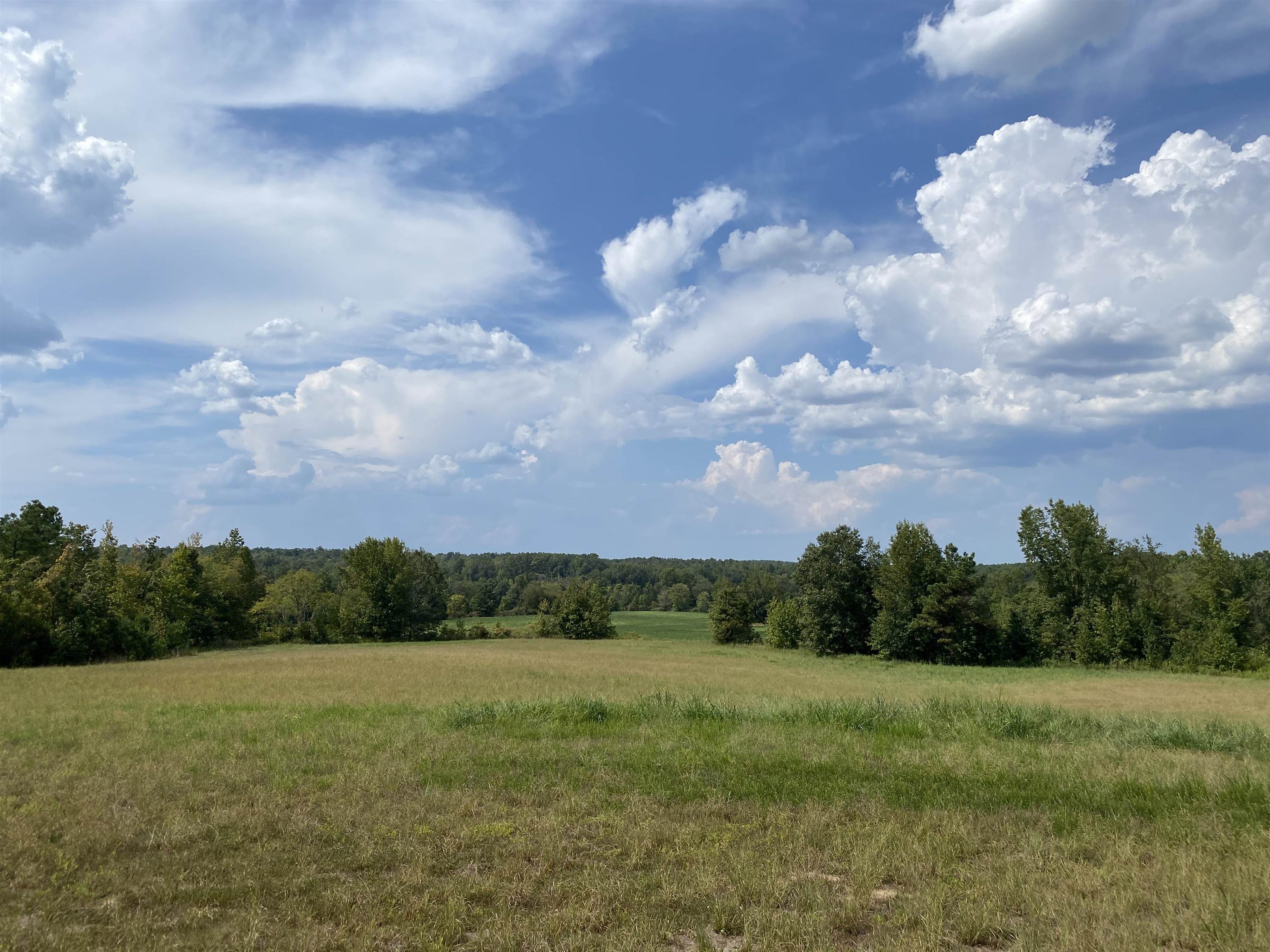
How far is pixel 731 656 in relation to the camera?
6216 cm

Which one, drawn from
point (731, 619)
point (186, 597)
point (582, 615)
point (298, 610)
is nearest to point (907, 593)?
point (731, 619)

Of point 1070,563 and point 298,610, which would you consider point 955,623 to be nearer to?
point 1070,563

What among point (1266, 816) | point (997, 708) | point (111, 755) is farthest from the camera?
point (997, 708)

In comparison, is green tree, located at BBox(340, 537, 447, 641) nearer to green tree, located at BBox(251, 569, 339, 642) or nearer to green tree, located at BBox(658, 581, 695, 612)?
green tree, located at BBox(251, 569, 339, 642)

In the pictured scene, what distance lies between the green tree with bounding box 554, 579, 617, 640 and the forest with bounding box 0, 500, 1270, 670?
0.58 ft

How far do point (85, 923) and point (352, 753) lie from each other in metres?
6.41

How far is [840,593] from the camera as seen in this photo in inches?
2566

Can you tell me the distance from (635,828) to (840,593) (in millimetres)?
60381

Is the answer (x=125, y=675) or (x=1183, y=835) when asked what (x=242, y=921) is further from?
(x=125, y=675)

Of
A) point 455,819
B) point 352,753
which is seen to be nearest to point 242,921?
point 455,819

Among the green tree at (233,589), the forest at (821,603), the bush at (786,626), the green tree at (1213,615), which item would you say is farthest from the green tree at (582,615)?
the green tree at (1213,615)

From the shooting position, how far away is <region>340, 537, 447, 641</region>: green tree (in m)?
78.6

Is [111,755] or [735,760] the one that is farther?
Answer: [111,755]

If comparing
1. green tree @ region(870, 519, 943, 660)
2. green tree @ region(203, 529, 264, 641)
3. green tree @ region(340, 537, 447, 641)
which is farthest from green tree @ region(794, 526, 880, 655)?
green tree @ region(203, 529, 264, 641)
